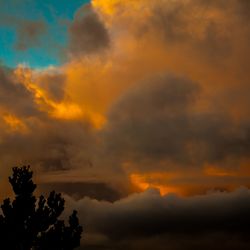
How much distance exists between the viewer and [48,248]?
38.6m

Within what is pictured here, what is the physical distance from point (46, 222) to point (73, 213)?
1.92 meters

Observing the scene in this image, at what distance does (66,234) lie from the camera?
128ft

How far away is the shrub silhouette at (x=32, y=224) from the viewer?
1526 inches

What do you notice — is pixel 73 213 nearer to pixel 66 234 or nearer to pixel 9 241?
pixel 66 234

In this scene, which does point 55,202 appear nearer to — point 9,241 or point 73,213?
point 73,213

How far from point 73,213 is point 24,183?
3.87 m

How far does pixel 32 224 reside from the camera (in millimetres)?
39188

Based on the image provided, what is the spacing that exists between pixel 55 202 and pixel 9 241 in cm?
391

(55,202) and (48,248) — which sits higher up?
(55,202)

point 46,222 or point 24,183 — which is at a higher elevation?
point 24,183

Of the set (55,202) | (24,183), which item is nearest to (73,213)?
(55,202)

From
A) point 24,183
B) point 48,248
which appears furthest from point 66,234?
point 24,183

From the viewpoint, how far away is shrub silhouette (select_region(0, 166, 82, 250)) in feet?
127

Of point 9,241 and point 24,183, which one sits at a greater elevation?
point 24,183
